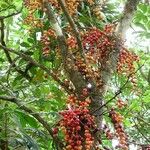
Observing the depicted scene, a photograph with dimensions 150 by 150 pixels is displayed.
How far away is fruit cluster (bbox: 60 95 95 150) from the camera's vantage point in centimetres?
175

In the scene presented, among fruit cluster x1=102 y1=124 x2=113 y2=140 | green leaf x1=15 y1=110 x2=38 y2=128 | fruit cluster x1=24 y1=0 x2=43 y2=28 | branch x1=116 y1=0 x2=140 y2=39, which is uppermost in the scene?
fruit cluster x1=24 y1=0 x2=43 y2=28

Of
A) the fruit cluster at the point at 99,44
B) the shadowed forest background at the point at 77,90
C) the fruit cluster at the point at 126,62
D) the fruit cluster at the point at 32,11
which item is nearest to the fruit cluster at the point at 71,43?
the shadowed forest background at the point at 77,90

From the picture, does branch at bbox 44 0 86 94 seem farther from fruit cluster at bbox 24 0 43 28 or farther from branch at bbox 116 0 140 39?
branch at bbox 116 0 140 39

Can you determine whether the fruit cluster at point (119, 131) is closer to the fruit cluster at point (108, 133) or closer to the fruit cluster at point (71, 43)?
the fruit cluster at point (108, 133)

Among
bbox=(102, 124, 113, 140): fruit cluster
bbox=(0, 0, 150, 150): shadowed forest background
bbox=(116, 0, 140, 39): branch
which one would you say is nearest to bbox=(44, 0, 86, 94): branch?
bbox=(0, 0, 150, 150): shadowed forest background

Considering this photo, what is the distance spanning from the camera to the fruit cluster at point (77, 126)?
5.73ft

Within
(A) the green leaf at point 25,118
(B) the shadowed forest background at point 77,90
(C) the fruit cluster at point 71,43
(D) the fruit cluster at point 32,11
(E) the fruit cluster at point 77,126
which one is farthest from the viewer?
(D) the fruit cluster at point 32,11

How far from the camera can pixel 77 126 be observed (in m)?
1.77

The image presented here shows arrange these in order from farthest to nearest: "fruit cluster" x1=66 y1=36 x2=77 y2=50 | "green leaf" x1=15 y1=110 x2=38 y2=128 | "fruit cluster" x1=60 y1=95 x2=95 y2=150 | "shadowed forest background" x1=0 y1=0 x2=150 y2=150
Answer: "fruit cluster" x1=66 y1=36 x2=77 y2=50 < "green leaf" x1=15 y1=110 x2=38 y2=128 < "shadowed forest background" x1=0 y1=0 x2=150 y2=150 < "fruit cluster" x1=60 y1=95 x2=95 y2=150

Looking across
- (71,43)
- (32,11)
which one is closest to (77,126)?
(71,43)

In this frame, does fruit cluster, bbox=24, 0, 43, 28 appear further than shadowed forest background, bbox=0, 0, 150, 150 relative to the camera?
Yes

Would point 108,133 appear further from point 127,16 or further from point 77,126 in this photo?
point 127,16

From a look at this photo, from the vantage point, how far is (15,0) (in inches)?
136

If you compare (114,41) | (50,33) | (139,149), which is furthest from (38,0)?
(139,149)
